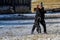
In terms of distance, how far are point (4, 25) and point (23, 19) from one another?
2.35 metres

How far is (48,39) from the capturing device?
436 inches

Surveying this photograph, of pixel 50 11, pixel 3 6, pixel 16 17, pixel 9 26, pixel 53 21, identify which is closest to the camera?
pixel 9 26

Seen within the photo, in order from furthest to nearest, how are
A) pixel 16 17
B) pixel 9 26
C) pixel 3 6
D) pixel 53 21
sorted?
pixel 3 6, pixel 16 17, pixel 53 21, pixel 9 26

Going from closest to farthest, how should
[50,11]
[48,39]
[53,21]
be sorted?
[48,39]
[53,21]
[50,11]

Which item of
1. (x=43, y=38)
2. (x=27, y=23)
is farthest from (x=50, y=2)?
(x=43, y=38)

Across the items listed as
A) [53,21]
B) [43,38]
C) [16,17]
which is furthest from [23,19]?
[43,38]

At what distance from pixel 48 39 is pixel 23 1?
1204cm

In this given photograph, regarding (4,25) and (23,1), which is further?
(23,1)

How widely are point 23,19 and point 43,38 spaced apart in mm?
7249

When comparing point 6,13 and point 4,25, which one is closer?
point 4,25

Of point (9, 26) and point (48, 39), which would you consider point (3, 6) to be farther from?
point (48, 39)

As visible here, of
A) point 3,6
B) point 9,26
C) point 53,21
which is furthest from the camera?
point 3,6

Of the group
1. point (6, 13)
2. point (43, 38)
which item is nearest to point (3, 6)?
point (6, 13)

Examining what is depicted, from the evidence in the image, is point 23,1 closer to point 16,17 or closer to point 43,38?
point 16,17
